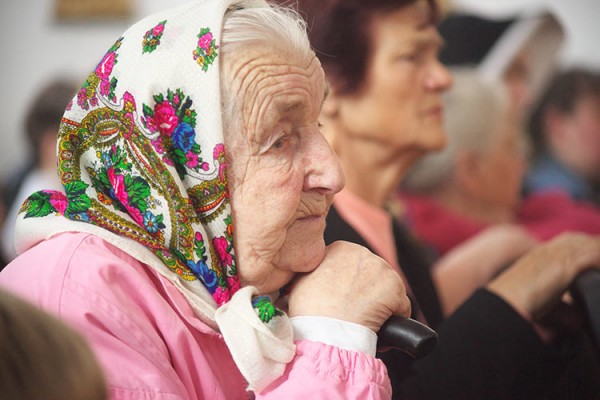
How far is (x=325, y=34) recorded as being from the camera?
1491mm

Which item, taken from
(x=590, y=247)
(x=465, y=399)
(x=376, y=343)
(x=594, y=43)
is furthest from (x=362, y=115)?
(x=594, y=43)

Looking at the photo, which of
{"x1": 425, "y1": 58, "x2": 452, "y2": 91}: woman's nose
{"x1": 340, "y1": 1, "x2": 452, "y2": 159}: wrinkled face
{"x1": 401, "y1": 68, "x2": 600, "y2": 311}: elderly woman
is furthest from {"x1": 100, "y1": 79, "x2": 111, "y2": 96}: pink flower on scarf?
{"x1": 401, "y1": 68, "x2": 600, "y2": 311}: elderly woman

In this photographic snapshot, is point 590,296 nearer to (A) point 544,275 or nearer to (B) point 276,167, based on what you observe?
(A) point 544,275

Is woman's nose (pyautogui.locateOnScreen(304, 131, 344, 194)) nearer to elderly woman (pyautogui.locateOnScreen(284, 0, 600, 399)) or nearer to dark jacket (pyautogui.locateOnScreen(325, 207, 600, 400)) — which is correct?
elderly woman (pyautogui.locateOnScreen(284, 0, 600, 399))

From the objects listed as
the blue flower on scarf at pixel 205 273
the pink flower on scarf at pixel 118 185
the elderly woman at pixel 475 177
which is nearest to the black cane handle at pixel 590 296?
the blue flower on scarf at pixel 205 273

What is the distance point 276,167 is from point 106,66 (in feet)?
0.71

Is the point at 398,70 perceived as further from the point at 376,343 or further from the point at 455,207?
the point at 455,207

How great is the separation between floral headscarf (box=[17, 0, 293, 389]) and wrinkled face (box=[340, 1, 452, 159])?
0.78 m

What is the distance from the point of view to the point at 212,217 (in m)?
0.93

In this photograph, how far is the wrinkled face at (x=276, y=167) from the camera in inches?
36.3

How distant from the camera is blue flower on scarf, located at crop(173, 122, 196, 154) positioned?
91 centimetres

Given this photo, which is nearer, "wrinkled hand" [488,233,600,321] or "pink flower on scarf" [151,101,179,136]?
"pink flower on scarf" [151,101,179,136]

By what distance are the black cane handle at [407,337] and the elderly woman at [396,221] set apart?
0.49ft

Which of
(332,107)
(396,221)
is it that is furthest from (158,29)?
(396,221)
